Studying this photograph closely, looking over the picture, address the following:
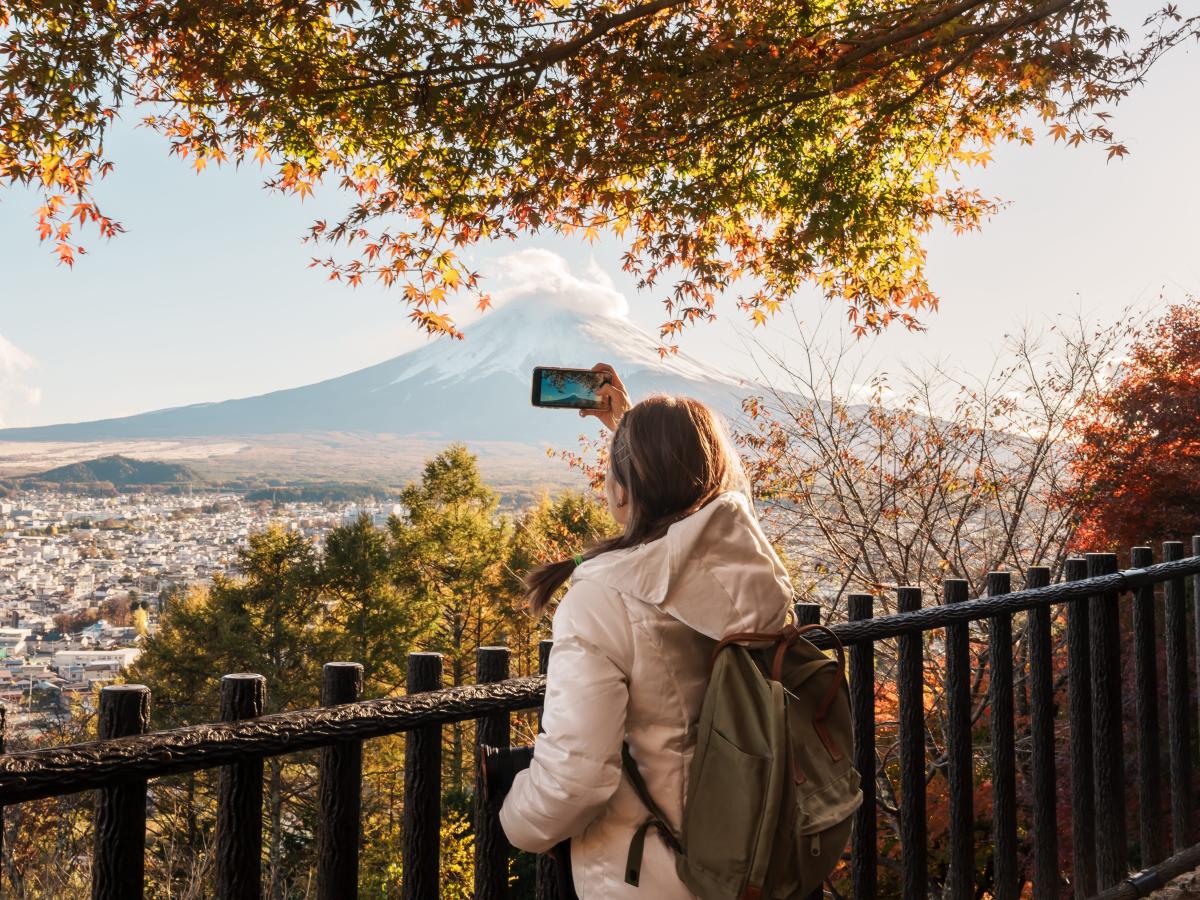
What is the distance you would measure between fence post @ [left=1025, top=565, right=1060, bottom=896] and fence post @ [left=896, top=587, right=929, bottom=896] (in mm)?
478

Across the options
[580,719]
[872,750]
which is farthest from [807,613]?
[580,719]

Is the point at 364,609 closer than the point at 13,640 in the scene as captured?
Yes

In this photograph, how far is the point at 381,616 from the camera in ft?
87.4

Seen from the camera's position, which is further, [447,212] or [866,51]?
[447,212]

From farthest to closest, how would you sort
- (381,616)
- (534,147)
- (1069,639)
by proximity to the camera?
(381,616), (534,147), (1069,639)

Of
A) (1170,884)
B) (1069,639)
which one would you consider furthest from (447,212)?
(1170,884)

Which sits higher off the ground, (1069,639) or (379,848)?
(1069,639)

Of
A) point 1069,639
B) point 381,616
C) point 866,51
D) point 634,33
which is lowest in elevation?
point 381,616

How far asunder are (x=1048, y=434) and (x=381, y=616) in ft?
71.8

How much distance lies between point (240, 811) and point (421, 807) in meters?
0.32

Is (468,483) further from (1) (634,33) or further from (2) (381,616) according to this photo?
(1) (634,33)

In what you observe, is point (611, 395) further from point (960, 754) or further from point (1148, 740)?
point (1148, 740)

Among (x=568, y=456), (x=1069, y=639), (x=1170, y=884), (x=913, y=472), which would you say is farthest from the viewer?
(x=568, y=456)

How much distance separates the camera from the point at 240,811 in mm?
1337
